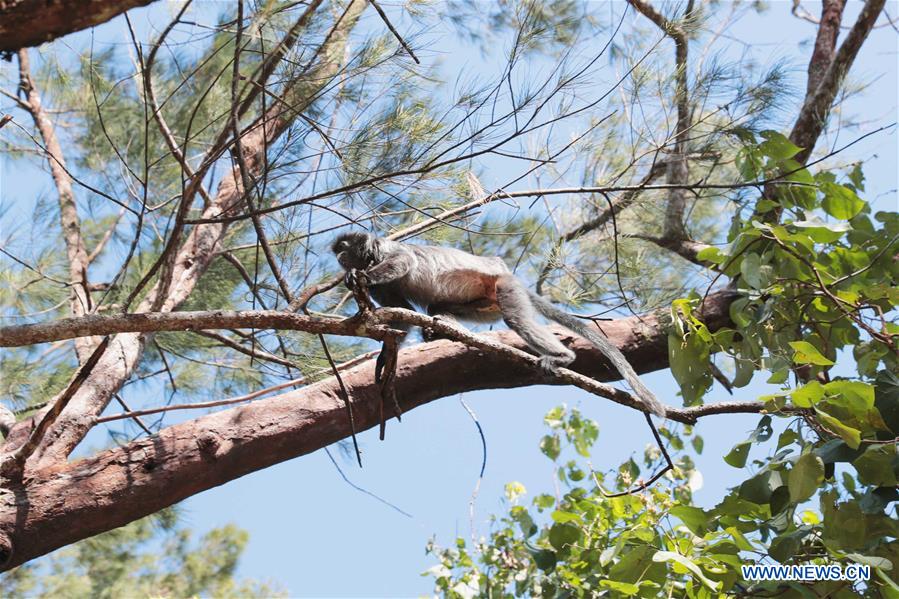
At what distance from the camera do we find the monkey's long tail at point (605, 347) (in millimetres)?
3051

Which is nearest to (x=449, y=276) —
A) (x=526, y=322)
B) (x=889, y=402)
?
(x=526, y=322)

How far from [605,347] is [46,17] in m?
2.77

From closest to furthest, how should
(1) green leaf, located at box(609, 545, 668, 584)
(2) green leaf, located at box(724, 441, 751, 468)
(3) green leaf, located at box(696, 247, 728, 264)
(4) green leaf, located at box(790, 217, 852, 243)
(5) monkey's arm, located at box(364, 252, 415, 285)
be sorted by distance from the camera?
(1) green leaf, located at box(609, 545, 668, 584) < (2) green leaf, located at box(724, 441, 751, 468) < (4) green leaf, located at box(790, 217, 852, 243) < (3) green leaf, located at box(696, 247, 728, 264) < (5) monkey's arm, located at box(364, 252, 415, 285)

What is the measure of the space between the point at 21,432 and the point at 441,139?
2.24 m

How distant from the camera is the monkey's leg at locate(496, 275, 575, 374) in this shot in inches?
150

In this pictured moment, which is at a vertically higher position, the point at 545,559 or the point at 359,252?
the point at 359,252

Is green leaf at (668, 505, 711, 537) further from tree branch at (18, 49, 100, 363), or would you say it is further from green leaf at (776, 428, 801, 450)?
tree branch at (18, 49, 100, 363)

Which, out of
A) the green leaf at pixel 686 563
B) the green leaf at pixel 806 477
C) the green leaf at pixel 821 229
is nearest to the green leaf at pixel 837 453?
the green leaf at pixel 806 477

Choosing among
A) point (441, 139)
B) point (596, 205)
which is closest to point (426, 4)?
point (441, 139)

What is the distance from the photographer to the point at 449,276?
4.36 metres

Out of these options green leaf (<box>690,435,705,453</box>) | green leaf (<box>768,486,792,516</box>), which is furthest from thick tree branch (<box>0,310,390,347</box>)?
green leaf (<box>690,435,705,453</box>)

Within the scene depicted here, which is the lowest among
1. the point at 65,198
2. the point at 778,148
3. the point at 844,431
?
the point at 844,431

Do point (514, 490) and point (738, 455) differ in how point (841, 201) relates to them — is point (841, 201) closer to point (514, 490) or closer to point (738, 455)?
point (738, 455)

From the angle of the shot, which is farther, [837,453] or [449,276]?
[449,276]
